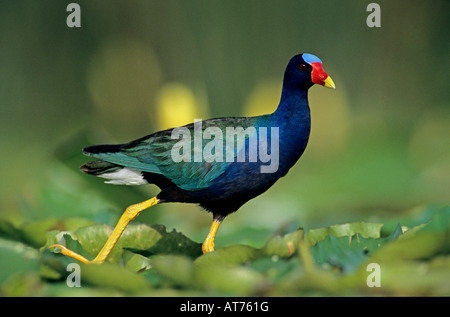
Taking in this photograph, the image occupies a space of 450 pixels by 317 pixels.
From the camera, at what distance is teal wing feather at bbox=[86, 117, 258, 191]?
5.44 feet

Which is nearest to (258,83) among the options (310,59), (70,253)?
(310,59)

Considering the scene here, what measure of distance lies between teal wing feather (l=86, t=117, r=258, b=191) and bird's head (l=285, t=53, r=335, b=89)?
156 millimetres

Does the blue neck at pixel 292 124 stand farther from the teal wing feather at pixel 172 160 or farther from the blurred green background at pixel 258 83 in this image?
the blurred green background at pixel 258 83

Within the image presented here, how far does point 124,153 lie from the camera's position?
1694 millimetres

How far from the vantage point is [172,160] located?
167 centimetres

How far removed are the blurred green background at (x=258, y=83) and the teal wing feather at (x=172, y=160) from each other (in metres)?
0.62

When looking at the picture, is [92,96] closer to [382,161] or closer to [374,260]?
[382,161]

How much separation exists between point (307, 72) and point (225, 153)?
302mm

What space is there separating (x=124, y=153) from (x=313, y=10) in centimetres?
107

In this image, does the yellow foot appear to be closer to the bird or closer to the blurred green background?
the bird

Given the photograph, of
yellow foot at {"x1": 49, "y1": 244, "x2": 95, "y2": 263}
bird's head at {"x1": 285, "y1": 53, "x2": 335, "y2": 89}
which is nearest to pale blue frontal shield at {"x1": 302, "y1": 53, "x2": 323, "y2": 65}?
bird's head at {"x1": 285, "y1": 53, "x2": 335, "y2": 89}

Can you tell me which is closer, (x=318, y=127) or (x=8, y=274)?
(x=8, y=274)

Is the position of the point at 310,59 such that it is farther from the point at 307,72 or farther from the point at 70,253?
the point at 70,253

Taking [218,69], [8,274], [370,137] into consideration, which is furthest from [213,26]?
[8,274]
